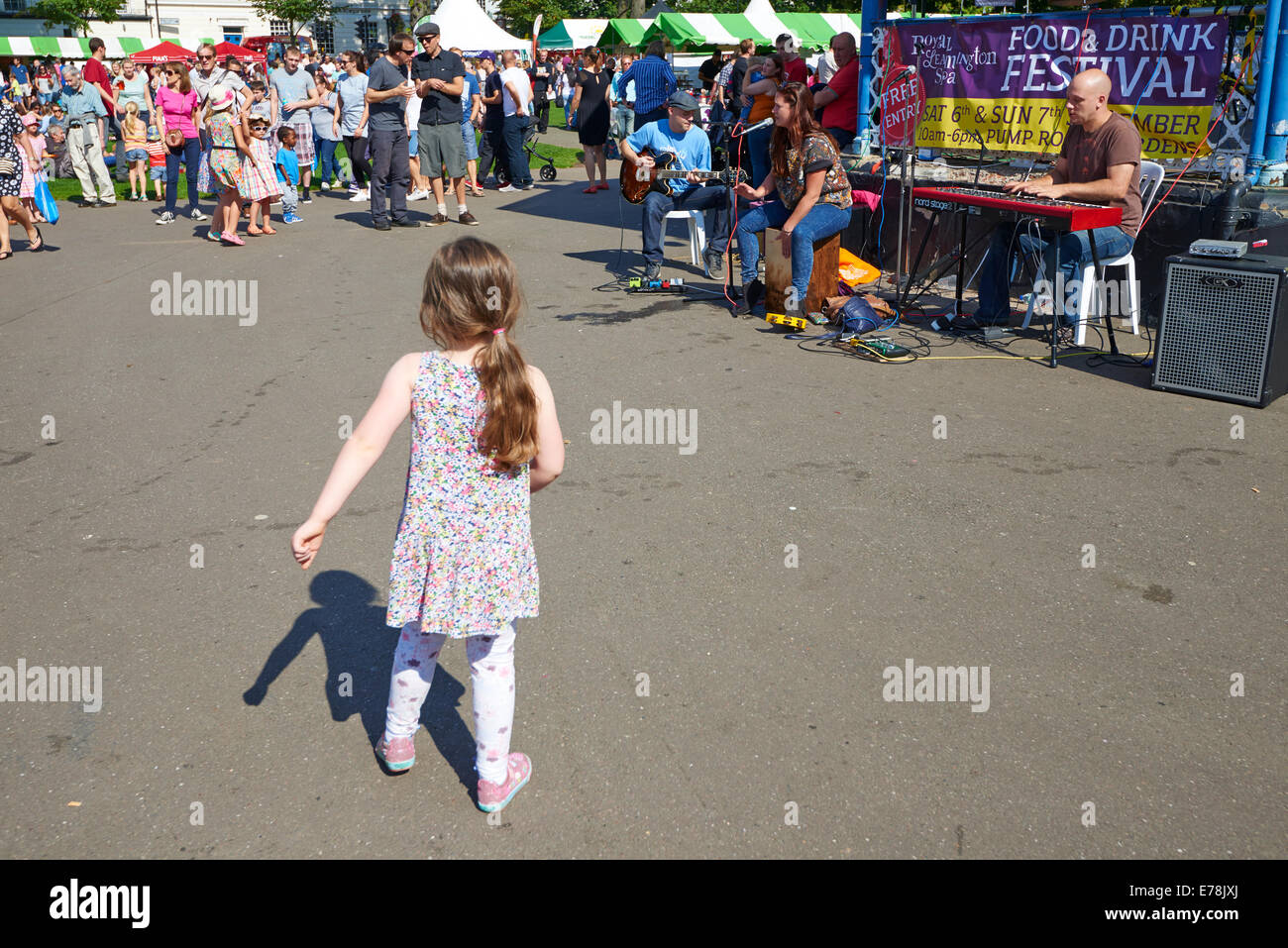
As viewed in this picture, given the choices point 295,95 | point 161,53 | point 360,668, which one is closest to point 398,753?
point 360,668

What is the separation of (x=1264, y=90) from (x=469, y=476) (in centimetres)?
770

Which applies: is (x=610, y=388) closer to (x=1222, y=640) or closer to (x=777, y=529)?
(x=777, y=529)

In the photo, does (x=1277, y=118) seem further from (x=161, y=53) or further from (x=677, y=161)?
(x=161, y=53)

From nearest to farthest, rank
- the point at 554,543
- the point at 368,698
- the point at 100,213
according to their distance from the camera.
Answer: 1. the point at 368,698
2. the point at 554,543
3. the point at 100,213

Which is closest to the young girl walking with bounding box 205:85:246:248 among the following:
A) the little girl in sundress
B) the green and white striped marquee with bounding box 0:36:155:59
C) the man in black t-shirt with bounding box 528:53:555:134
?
the little girl in sundress

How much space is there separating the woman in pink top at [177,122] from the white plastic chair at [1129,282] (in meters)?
10.7

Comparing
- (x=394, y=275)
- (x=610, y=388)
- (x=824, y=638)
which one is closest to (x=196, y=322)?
(x=394, y=275)

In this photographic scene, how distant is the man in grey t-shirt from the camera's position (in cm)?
1267

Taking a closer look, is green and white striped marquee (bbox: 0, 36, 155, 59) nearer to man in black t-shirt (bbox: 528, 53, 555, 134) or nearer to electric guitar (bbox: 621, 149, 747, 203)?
man in black t-shirt (bbox: 528, 53, 555, 134)

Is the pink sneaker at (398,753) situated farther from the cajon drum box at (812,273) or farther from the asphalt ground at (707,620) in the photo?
the cajon drum box at (812,273)

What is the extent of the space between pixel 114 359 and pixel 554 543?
472cm

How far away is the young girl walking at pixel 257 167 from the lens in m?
12.0

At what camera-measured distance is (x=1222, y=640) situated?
394 cm

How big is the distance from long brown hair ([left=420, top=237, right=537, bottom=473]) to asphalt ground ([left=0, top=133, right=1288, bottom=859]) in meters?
1.09
